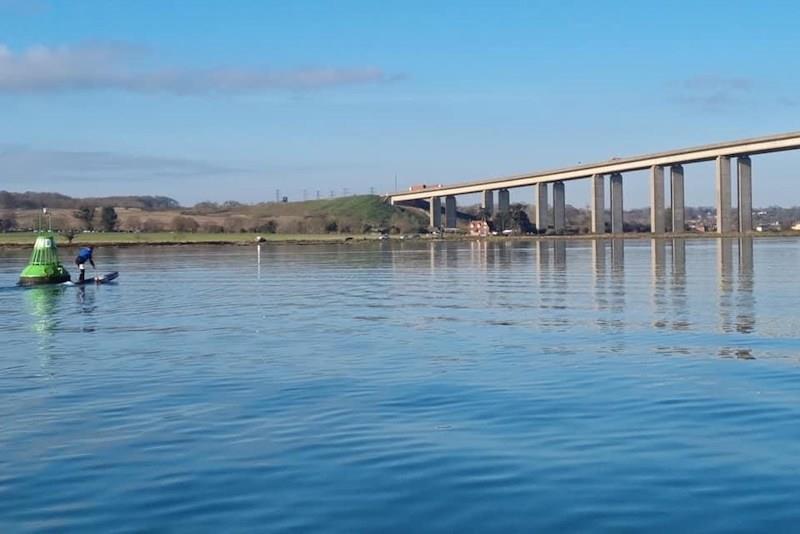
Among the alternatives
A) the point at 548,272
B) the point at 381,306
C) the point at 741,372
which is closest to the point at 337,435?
the point at 741,372

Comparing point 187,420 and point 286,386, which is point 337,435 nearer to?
point 187,420

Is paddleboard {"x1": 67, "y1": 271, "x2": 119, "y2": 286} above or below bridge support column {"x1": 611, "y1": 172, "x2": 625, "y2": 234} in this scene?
below

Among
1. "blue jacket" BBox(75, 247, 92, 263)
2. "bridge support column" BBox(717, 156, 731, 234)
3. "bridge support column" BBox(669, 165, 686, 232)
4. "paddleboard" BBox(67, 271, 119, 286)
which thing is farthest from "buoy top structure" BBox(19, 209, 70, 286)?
"bridge support column" BBox(669, 165, 686, 232)

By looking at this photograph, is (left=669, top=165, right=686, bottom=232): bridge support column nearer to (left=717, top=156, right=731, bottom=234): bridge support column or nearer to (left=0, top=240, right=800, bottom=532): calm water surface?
(left=717, top=156, right=731, bottom=234): bridge support column

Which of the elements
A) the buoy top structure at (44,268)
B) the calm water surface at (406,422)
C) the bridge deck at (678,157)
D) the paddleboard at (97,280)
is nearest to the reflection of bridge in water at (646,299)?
the calm water surface at (406,422)

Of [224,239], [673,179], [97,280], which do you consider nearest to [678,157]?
[673,179]

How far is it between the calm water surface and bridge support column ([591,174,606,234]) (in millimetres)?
152854

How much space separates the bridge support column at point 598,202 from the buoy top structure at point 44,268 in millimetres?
137790

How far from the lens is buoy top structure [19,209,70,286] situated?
2121 inches

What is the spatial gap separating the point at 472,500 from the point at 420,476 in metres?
1.19

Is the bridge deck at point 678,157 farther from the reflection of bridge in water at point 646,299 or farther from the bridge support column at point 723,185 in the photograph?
the reflection of bridge in water at point 646,299

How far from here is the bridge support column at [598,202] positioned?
18425cm

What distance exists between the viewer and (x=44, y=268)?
54281 millimetres

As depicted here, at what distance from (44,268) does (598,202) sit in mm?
143276
